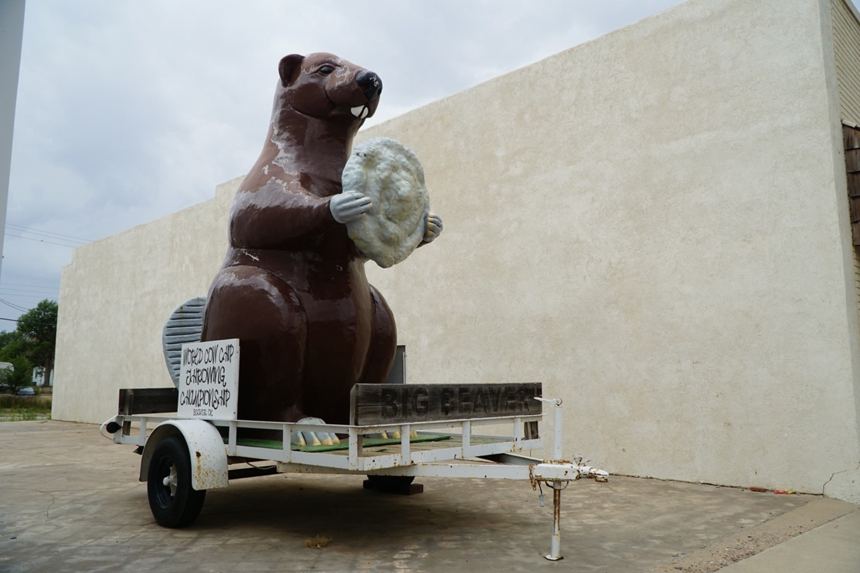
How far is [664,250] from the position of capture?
21.3 feet

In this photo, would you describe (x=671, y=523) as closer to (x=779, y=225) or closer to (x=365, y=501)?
(x=365, y=501)

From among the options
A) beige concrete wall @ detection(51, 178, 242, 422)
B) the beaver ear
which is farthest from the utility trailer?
beige concrete wall @ detection(51, 178, 242, 422)

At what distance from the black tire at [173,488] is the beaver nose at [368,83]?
2547 millimetres

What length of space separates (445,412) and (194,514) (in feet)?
5.62

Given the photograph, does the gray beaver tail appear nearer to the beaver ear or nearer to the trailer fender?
the trailer fender

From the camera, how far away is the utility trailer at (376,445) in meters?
3.26

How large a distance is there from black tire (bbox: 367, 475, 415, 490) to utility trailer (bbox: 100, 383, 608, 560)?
79 cm

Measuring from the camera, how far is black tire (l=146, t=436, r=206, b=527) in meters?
3.99

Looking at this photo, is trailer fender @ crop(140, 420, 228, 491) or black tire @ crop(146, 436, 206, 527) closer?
trailer fender @ crop(140, 420, 228, 491)

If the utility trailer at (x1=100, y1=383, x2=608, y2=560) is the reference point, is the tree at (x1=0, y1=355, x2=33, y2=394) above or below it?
above

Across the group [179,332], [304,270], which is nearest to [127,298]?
[179,332]

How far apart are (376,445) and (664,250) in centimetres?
384

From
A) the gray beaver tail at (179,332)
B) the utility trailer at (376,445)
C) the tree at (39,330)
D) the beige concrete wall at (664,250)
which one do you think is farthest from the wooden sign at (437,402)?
the tree at (39,330)

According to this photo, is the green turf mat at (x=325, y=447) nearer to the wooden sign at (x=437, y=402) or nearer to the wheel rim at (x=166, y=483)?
the wheel rim at (x=166, y=483)
